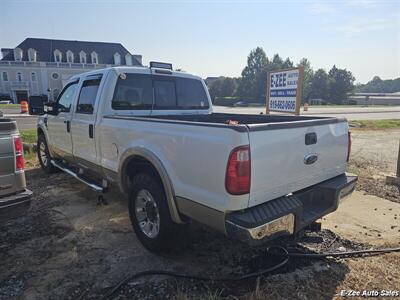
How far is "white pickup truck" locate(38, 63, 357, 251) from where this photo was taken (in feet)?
8.11

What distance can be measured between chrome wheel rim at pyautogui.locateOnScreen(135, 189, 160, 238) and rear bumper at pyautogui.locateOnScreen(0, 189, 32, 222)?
Result: 1.15m

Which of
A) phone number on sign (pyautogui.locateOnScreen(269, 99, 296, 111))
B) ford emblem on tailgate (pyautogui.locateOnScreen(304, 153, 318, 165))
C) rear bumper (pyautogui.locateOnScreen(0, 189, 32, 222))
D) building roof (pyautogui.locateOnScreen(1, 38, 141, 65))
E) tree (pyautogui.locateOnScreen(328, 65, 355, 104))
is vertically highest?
building roof (pyautogui.locateOnScreen(1, 38, 141, 65))

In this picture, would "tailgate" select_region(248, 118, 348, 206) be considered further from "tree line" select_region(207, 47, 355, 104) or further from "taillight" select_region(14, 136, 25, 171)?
"tree line" select_region(207, 47, 355, 104)

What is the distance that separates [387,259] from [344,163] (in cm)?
111

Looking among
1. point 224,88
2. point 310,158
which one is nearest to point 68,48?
point 224,88

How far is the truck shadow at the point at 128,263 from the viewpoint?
2785 millimetres

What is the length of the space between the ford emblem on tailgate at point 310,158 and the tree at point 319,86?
7597 cm

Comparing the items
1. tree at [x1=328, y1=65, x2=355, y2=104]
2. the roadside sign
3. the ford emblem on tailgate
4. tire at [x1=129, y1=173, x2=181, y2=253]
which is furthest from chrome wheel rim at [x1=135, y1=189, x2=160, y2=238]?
tree at [x1=328, y1=65, x2=355, y2=104]

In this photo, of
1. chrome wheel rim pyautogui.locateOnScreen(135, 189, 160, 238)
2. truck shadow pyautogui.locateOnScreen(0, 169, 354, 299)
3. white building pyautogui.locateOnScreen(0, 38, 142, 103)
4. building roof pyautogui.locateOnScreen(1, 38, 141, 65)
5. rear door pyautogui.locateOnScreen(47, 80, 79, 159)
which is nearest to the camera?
truck shadow pyautogui.locateOnScreen(0, 169, 354, 299)

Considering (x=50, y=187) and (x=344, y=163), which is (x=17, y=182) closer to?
(x=50, y=187)

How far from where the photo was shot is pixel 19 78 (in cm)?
5919

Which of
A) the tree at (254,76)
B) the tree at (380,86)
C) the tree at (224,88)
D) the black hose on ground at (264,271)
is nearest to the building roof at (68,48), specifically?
the tree at (224,88)

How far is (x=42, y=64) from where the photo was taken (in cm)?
5922

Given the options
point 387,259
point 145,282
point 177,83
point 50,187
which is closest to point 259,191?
point 145,282
